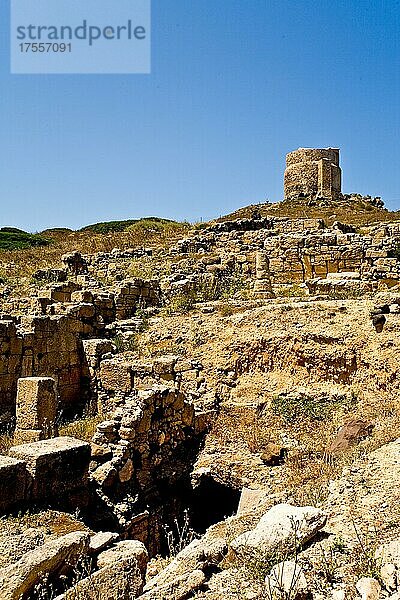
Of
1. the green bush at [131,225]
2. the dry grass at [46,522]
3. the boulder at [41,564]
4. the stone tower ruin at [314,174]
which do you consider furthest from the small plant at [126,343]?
the stone tower ruin at [314,174]

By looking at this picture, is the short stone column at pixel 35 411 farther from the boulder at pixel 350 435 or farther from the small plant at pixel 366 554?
the small plant at pixel 366 554

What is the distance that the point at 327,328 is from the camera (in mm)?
9570

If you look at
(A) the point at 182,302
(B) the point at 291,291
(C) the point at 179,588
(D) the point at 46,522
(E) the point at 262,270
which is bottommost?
(D) the point at 46,522

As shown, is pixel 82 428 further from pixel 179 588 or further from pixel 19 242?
pixel 19 242

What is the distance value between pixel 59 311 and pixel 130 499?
5.82 metres

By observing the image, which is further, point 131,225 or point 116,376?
point 131,225

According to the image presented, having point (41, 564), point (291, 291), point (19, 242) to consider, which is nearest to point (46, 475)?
point (41, 564)

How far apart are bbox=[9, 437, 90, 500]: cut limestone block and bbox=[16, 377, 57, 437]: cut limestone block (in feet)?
4.57

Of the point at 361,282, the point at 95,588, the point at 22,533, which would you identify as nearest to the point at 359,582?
the point at 95,588

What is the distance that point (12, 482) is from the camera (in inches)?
229

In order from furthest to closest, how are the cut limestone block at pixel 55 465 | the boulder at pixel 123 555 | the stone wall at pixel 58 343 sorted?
the stone wall at pixel 58 343
the cut limestone block at pixel 55 465
the boulder at pixel 123 555

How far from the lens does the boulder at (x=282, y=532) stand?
13.8 feet

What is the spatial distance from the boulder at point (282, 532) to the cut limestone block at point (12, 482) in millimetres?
2538

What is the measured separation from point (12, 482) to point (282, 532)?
3042 millimetres
